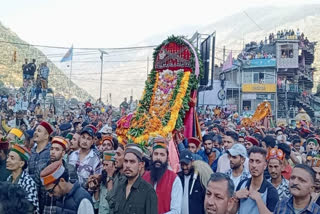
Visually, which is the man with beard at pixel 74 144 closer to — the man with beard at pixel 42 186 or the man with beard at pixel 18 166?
the man with beard at pixel 42 186

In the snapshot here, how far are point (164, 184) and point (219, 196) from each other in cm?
172

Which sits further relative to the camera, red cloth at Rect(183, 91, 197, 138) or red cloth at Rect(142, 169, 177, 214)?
red cloth at Rect(183, 91, 197, 138)

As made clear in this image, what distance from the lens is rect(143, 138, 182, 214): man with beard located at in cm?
503

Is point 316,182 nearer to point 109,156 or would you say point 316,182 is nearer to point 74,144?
point 109,156

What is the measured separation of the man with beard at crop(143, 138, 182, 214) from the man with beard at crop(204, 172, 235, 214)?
1505mm

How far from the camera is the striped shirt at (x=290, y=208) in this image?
154 inches

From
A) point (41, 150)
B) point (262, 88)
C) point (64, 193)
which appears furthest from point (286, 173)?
point (262, 88)

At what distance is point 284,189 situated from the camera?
506cm

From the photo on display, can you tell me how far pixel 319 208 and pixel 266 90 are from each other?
4150 cm

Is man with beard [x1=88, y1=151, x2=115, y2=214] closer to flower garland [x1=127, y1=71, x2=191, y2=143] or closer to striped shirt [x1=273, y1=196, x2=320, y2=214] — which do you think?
striped shirt [x1=273, y1=196, x2=320, y2=214]

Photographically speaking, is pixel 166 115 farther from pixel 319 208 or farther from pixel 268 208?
pixel 319 208

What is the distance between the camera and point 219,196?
11.4 feet

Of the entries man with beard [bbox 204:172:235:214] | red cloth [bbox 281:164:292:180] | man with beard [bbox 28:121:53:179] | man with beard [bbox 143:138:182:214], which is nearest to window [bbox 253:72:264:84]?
red cloth [bbox 281:164:292:180]

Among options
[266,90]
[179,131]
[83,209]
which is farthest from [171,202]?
[266,90]
